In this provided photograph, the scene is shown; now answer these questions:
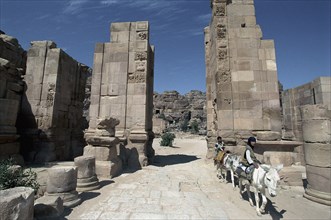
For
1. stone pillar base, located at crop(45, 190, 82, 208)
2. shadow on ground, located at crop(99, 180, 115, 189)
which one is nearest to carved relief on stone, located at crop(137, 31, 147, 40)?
shadow on ground, located at crop(99, 180, 115, 189)

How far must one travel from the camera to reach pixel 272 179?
12.0ft

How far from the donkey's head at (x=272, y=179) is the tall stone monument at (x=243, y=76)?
379 cm

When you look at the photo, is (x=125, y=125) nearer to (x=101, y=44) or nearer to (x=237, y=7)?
(x=101, y=44)

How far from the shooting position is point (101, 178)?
6.33m

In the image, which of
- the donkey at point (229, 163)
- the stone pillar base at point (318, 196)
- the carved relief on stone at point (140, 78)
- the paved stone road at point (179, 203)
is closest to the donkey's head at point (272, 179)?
the paved stone road at point (179, 203)

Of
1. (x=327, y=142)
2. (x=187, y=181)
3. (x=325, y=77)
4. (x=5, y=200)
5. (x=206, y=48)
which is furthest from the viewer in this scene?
(x=206, y=48)

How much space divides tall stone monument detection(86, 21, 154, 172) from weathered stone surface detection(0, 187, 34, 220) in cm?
527

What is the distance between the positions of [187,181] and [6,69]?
8707 mm

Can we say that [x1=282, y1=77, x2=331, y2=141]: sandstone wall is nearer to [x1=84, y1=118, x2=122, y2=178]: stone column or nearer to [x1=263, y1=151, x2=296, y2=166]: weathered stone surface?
[x1=263, y1=151, x2=296, y2=166]: weathered stone surface

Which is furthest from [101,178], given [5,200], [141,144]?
[5,200]

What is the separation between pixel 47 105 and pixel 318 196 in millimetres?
11054

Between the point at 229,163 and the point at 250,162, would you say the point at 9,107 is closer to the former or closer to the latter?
the point at 229,163

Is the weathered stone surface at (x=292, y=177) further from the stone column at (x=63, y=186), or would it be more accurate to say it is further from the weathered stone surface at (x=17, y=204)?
the weathered stone surface at (x=17, y=204)

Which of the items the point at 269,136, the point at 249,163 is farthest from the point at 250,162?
the point at 269,136
